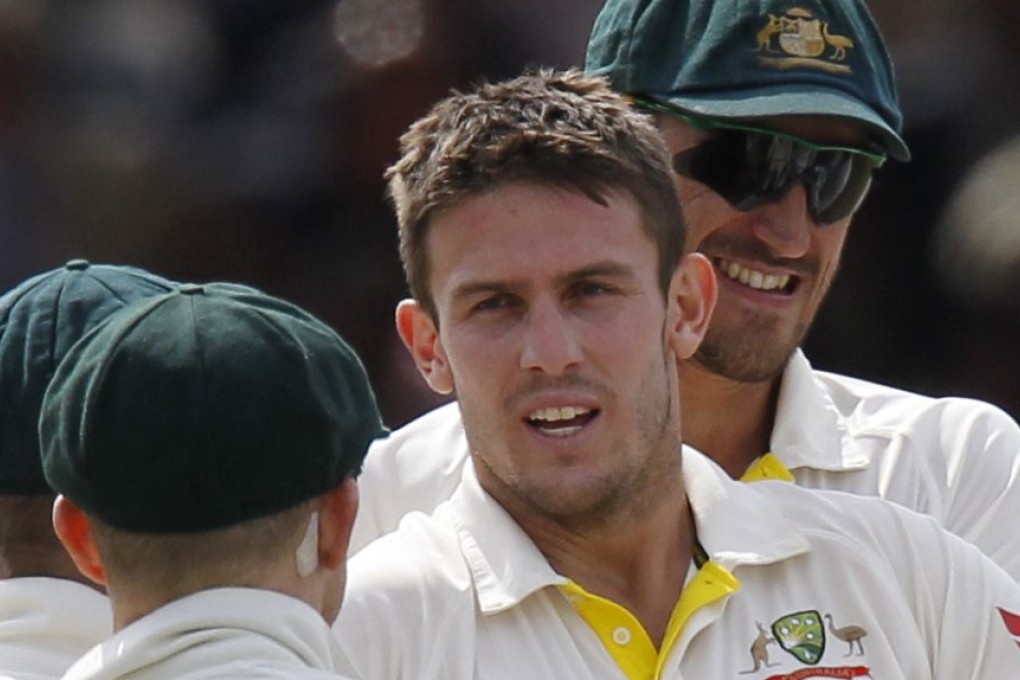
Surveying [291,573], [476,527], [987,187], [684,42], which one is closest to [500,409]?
[476,527]

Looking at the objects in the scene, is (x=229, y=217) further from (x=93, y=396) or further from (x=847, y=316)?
(x=93, y=396)

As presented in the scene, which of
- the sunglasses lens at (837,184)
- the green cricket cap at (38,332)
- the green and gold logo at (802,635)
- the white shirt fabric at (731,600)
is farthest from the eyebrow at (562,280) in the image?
the sunglasses lens at (837,184)

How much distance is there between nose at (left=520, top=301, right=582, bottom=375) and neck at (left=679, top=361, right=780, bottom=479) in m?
0.69

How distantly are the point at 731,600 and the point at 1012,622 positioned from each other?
358mm

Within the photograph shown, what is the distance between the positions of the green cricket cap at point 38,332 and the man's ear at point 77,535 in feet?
1.03

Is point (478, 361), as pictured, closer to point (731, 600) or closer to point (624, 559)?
point (624, 559)

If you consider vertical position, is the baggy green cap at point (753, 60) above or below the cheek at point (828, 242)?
above

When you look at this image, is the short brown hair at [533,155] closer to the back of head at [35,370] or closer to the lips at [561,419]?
the lips at [561,419]

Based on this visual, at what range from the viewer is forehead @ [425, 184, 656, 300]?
308 cm

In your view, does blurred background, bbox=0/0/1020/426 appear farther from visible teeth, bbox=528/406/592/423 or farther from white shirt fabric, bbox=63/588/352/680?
white shirt fabric, bbox=63/588/352/680

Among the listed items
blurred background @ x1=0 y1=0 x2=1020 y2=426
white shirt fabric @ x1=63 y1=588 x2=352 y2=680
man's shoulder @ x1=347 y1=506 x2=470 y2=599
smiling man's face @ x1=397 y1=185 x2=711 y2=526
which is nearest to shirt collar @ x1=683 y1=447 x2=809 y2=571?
smiling man's face @ x1=397 y1=185 x2=711 y2=526

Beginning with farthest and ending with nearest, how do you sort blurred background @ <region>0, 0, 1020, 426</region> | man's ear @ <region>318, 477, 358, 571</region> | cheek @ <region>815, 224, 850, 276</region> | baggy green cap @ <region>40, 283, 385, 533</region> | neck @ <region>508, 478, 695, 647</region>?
blurred background @ <region>0, 0, 1020, 426</region>, cheek @ <region>815, 224, 850, 276</region>, neck @ <region>508, 478, 695, 647</region>, man's ear @ <region>318, 477, 358, 571</region>, baggy green cap @ <region>40, 283, 385, 533</region>

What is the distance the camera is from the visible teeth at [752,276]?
377 cm

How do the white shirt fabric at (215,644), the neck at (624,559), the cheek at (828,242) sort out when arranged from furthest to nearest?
the cheek at (828,242), the neck at (624,559), the white shirt fabric at (215,644)
